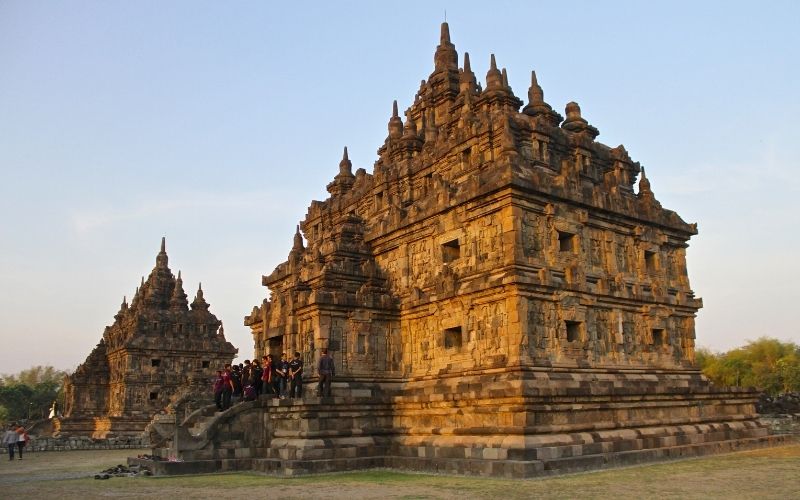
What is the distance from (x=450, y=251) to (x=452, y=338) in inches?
112

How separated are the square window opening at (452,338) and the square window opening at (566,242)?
4.14 meters

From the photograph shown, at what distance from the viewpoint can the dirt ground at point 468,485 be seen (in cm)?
1348

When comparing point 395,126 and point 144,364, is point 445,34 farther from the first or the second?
point 144,364

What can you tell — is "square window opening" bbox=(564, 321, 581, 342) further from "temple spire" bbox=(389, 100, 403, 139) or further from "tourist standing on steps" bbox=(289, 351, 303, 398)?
"temple spire" bbox=(389, 100, 403, 139)

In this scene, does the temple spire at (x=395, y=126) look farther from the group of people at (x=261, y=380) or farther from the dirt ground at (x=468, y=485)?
the dirt ground at (x=468, y=485)

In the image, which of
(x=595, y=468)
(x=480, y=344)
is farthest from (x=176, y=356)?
(x=595, y=468)

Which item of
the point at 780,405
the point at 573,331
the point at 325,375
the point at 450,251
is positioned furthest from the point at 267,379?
the point at 780,405

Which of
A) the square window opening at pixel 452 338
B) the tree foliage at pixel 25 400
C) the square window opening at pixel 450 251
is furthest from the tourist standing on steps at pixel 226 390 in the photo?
the tree foliage at pixel 25 400

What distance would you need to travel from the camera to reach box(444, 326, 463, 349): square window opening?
21.7 m

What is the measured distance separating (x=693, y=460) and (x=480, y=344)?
6.70 m

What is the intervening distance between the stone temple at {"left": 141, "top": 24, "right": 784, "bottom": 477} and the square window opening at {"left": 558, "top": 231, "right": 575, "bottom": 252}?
0.15ft

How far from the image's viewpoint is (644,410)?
810 inches

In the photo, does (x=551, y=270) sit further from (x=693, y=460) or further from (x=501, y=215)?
(x=693, y=460)

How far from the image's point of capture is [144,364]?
4822 centimetres
